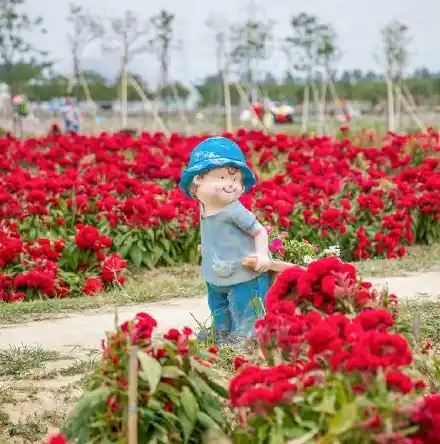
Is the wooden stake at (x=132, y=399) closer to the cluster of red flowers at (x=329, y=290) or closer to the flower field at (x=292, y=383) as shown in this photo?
the flower field at (x=292, y=383)

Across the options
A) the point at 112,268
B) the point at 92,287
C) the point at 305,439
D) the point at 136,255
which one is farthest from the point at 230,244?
the point at 136,255

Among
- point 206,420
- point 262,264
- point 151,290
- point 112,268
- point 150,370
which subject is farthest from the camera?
point 112,268

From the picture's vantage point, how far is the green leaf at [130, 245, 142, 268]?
9.55 metres

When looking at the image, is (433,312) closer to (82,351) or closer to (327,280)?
(82,351)

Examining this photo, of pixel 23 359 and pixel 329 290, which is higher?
pixel 329 290

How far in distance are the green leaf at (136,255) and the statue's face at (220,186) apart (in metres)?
4.03

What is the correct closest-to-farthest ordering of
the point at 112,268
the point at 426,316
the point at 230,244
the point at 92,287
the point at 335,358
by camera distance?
the point at 335,358, the point at 230,244, the point at 426,316, the point at 112,268, the point at 92,287

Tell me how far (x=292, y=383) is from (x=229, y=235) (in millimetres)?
2488

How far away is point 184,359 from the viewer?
3482 millimetres

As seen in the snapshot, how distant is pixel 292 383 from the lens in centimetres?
307

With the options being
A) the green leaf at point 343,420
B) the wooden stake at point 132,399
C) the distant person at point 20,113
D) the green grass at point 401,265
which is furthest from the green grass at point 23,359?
the distant person at point 20,113

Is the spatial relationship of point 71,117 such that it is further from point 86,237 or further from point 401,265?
point 401,265

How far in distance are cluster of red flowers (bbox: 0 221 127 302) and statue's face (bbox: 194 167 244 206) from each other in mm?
2586

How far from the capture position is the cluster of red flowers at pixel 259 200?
9664 mm
